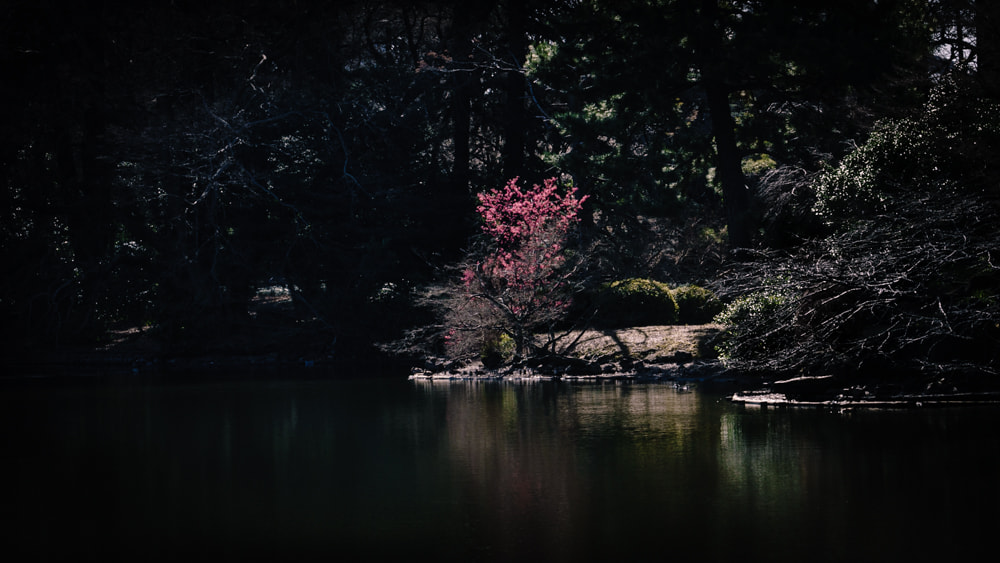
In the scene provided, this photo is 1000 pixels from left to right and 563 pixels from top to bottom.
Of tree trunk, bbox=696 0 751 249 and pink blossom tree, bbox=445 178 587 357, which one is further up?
tree trunk, bbox=696 0 751 249

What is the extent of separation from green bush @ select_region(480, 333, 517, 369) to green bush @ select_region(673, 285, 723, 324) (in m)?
4.44

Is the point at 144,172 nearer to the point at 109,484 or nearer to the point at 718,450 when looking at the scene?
the point at 109,484

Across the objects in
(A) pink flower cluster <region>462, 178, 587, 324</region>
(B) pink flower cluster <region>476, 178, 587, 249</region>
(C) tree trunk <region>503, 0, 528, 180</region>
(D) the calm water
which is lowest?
(D) the calm water

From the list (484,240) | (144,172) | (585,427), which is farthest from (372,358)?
(585,427)

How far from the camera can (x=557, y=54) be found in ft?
89.9

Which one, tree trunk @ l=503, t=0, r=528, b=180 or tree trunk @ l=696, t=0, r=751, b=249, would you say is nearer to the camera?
tree trunk @ l=696, t=0, r=751, b=249

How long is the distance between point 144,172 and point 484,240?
10.8 metres

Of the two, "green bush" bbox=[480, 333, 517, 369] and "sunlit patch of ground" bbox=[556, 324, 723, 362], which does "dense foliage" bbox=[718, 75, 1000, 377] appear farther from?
"green bush" bbox=[480, 333, 517, 369]

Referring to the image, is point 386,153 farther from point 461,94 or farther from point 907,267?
point 907,267

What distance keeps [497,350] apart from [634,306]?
3639 millimetres

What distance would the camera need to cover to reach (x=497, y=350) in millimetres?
24781

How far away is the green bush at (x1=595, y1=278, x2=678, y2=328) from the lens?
A: 82.9 ft

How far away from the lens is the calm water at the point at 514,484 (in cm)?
780

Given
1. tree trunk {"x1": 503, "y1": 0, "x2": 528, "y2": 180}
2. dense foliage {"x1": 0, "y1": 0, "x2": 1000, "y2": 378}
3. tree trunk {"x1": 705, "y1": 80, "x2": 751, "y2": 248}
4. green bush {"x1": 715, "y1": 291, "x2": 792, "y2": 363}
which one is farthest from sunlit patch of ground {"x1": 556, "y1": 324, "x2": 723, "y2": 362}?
tree trunk {"x1": 503, "y1": 0, "x2": 528, "y2": 180}
